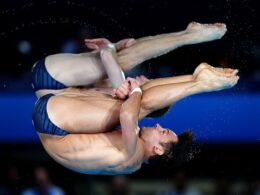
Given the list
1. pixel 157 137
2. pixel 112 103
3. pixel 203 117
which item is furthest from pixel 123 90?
pixel 203 117

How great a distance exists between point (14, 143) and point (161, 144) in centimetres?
234

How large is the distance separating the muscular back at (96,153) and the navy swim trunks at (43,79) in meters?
0.30

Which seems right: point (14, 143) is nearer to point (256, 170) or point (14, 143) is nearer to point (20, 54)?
point (20, 54)

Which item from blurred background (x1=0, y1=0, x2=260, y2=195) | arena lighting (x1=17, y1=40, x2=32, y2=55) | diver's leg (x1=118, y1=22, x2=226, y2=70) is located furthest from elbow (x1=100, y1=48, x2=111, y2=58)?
arena lighting (x1=17, y1=40, x2=32, y2=55)

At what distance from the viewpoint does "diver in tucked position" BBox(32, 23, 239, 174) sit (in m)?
3.91

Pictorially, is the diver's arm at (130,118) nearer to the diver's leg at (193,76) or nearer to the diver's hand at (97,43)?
the diver's leg at (193,76)

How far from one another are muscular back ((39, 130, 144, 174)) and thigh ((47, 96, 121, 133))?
0.05m

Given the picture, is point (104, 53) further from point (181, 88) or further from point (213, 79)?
point (213, 79)

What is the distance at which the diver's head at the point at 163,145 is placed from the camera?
4.10 metres

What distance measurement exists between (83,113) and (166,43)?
663 mm

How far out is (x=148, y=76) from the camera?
18.5ft

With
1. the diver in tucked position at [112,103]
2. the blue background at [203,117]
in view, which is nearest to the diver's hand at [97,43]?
the diver in tucked position at [112,103]

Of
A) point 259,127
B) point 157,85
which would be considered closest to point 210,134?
point 259,127

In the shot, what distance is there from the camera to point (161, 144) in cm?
411
